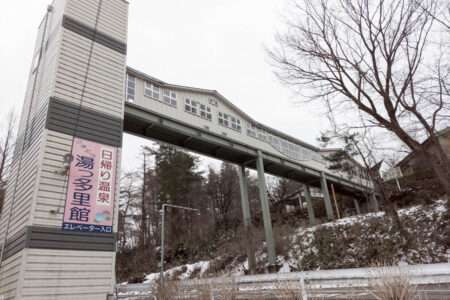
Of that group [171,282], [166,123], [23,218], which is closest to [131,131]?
[166,123]

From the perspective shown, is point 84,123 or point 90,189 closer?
point 90,189

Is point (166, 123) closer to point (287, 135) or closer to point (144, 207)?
point (287, 135)

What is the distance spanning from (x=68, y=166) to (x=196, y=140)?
958 centimetres

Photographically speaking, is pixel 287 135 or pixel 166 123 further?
pixel 287 135

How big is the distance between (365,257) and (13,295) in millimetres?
14953

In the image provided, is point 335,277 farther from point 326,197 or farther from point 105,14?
point 326,197

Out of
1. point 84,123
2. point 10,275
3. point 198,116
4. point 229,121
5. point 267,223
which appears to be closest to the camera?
point 10,275

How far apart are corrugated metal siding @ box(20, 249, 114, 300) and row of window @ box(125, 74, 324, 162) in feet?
27.5

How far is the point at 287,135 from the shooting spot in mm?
24938

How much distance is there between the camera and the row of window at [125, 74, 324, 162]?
15.5m

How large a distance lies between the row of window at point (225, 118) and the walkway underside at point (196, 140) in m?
1.02

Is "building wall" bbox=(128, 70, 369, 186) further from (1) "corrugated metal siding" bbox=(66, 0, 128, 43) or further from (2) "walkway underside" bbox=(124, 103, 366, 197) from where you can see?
(1) "corrugated metal siding" bbox=(66, 0, 128, 43)

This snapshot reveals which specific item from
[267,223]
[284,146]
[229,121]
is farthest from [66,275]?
[284,146]

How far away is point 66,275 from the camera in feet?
24.9
